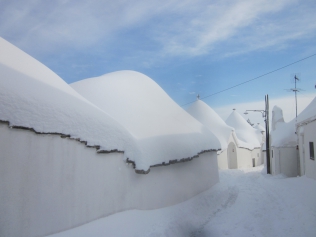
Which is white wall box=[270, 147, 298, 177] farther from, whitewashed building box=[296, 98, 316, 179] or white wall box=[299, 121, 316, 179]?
white wall box=[299, 121, 316, 179]

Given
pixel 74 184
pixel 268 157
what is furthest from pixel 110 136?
pixel 268 157

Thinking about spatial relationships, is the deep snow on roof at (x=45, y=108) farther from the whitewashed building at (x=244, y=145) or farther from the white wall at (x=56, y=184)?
the whitewashed building at (x=244, y=145)

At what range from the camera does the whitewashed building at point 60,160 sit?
4.92m

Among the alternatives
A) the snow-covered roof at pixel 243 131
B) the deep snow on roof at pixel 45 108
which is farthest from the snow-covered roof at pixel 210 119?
the deep snow on roof at pixel 45 108

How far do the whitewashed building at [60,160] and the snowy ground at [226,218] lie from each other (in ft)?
1.05

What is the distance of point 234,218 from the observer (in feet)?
Result: 29.3

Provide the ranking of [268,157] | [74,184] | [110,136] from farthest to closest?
[268,157] < [110,136] < [74,184]

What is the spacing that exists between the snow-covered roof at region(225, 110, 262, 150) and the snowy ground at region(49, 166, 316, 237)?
21297 mm

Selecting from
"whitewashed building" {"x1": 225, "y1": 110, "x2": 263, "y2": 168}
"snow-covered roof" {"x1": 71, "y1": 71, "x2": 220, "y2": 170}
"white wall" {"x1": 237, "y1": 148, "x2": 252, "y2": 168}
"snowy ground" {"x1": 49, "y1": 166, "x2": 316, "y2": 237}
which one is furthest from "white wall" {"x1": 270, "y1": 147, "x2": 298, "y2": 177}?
"white wall" {"x1": 237, "y1": 148, "x2": 252, "y2": 168}

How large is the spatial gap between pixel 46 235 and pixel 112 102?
627 centimetres

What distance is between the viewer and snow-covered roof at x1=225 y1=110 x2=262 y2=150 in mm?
33938

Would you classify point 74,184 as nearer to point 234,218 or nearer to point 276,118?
point 234,218

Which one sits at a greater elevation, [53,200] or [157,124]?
[157,124]

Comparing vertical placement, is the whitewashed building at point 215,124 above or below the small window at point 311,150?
above
